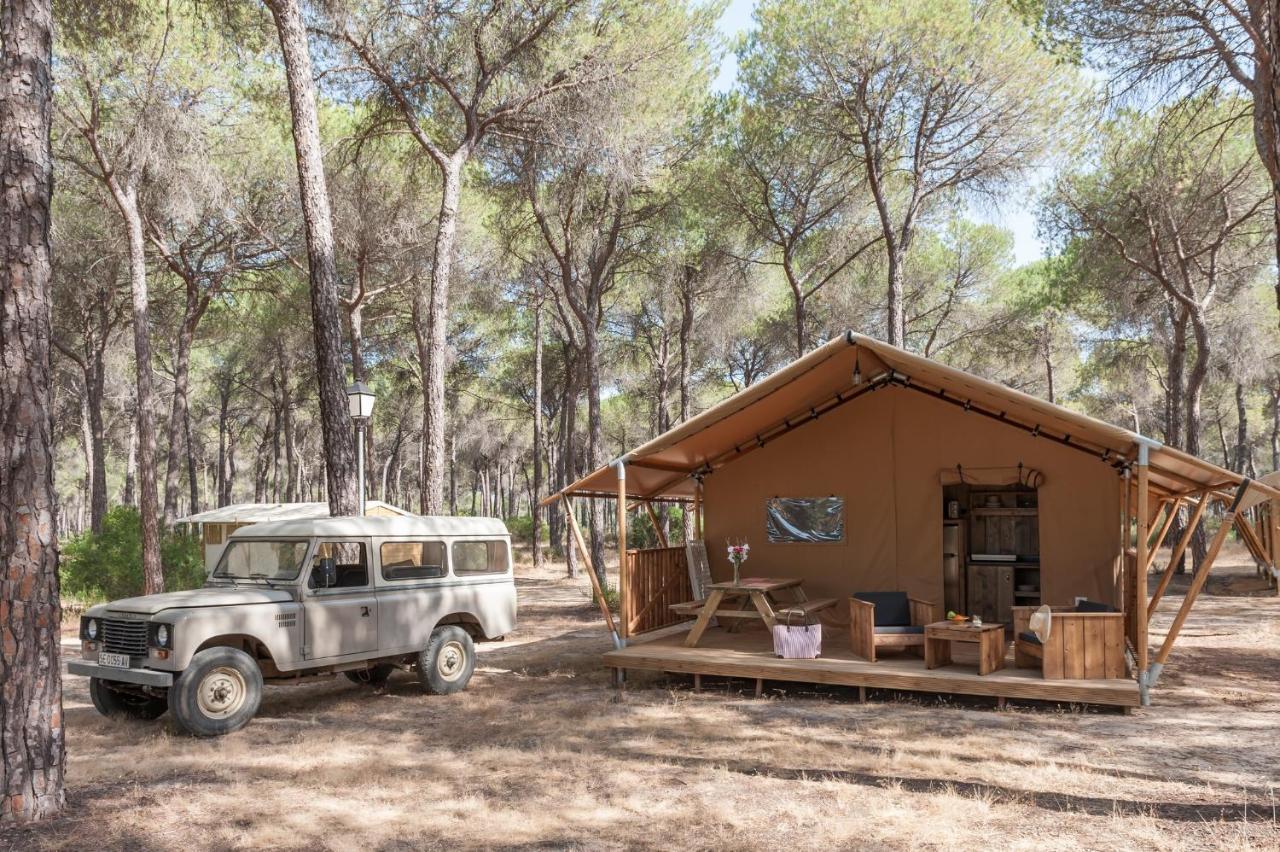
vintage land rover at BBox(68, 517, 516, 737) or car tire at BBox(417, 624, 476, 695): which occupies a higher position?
vintage land rover at BBox(68, 517, 516, 737)

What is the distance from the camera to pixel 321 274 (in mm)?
8656

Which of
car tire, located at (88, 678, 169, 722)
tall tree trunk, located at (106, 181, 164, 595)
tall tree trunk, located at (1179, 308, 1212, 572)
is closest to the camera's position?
car tire, located at (88, 678, 169, 722)

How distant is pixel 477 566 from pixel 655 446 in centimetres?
194

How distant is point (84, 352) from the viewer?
1894cm

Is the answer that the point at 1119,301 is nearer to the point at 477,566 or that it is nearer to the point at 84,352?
the point at 477,566

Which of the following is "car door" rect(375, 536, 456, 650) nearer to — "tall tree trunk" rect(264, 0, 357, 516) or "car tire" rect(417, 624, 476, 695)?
"car tire" rect(417, 624, 476, 695)

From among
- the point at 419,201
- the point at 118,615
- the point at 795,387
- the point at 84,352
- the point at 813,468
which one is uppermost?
the point at 419,201

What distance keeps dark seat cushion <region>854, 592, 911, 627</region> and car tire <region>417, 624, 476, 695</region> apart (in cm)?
349

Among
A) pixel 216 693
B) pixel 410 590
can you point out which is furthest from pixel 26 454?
pixel 410 590

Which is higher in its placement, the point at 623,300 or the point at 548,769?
the point at 623,300

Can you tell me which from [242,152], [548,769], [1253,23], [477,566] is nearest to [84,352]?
[242,152]

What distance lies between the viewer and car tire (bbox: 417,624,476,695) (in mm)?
7504

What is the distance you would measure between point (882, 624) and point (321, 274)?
6.11m

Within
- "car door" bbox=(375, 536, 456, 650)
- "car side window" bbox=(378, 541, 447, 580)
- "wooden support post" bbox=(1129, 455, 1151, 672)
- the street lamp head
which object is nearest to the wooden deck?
"wooden support post" bbox=(1129, 455, 1151, 672)
